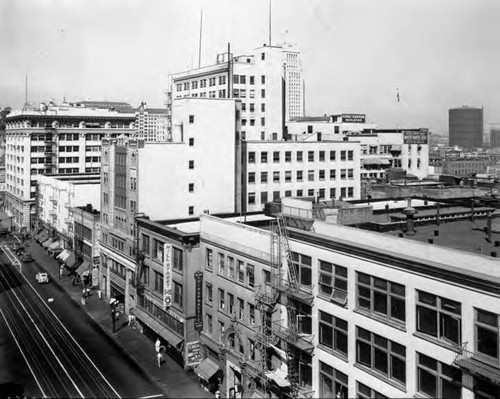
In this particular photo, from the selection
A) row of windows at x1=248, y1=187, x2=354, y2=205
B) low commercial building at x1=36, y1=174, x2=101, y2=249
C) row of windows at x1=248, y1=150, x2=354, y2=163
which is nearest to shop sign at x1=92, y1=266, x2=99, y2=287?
low commercial building at x1=36, y1=174, x2=101, y2=249

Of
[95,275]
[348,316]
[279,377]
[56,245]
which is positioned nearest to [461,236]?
[348,316]

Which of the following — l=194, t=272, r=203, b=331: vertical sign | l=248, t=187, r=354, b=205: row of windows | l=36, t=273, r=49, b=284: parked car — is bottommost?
l=36, t=273, r=49, b=284: parked car

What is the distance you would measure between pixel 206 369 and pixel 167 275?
1003 cm

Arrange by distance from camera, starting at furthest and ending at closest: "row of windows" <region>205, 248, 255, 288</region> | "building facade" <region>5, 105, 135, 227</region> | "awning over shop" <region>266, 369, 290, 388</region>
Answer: "building facade" <region>5, 105, 135, 227</region>
"row of windows" <region>205, 248, 255, 288</region>
"awning over shop" <region>266, 369, 290, 388</region>

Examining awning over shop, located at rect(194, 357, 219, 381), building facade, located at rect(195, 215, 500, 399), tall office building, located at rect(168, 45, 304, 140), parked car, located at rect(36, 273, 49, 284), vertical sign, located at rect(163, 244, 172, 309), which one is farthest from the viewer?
tall office building, located at rect(168, 45, 304, 140)

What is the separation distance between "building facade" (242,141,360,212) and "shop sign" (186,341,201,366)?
28.0 m

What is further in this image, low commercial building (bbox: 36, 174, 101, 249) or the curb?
low commercial building (bbox: 36, 174, 101, 249)

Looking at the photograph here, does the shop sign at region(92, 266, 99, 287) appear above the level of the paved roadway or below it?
above

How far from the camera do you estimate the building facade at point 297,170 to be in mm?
75688

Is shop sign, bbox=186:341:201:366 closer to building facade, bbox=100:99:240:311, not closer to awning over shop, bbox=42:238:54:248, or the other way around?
building facade, bbox=100:99:240:311

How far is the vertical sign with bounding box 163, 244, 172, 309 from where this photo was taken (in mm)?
53031

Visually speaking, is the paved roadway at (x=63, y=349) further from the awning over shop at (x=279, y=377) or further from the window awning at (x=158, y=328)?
the awning over shop at (x=279, y=377)

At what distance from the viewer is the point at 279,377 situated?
3809cm

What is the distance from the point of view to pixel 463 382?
2570 centimetres
